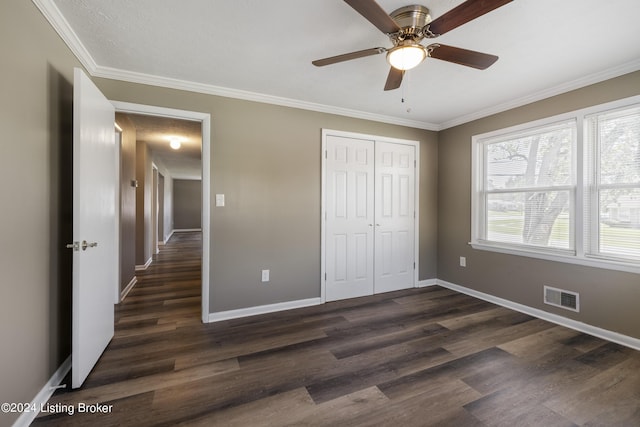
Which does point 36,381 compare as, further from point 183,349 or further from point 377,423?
point 377,423

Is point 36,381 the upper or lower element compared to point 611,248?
lower

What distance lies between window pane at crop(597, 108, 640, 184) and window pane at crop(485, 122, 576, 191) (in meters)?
0.24

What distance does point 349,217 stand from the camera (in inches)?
136

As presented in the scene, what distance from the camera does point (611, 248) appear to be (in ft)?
7.89

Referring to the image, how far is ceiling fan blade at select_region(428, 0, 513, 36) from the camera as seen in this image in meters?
1.25

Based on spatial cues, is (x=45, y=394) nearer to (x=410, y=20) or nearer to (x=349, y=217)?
(x=349, y=217)

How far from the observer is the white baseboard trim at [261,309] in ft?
9.18

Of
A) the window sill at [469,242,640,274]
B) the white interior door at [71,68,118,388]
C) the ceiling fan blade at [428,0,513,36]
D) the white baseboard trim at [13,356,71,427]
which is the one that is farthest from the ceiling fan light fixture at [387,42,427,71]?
the white baseboard trim at [13,356,71,427]

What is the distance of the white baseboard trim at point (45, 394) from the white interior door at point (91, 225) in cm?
12

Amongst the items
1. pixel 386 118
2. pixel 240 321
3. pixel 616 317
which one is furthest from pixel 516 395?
pixel 386 118

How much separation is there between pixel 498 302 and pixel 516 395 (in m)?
1.80

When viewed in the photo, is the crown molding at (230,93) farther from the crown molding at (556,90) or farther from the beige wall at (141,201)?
the beige wall at (141,201)

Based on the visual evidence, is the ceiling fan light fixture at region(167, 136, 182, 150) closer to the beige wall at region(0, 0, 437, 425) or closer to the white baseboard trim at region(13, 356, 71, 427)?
the beige wall at region(0, 0, 437, 425)

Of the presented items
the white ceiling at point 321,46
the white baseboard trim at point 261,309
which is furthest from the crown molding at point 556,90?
the white baseboard trim at point 261,309
